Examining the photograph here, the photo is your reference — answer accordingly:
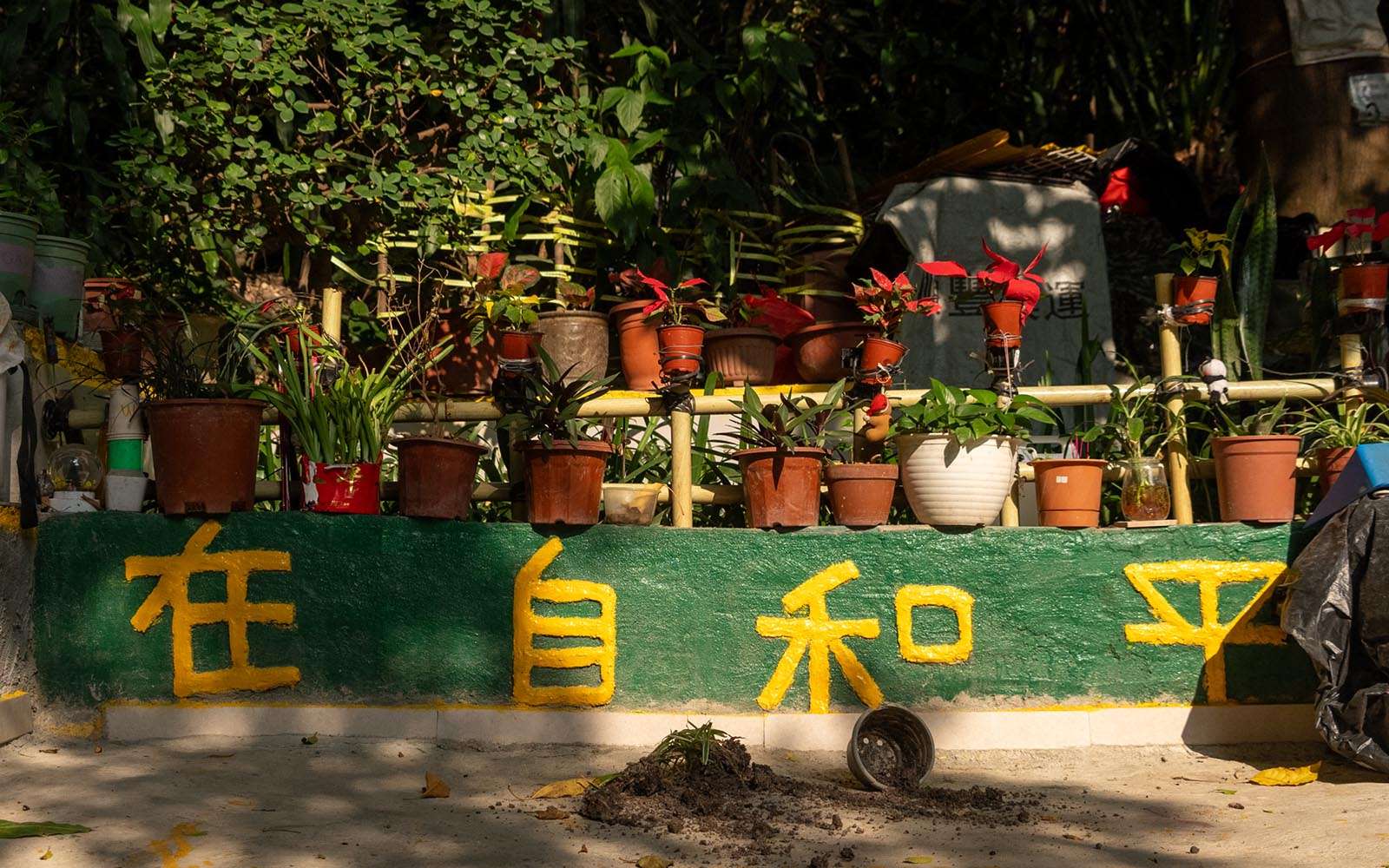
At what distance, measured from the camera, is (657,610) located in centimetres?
431

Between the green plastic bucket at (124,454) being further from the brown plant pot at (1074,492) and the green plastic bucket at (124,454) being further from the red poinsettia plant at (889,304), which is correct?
the brown plant pot at (1074,492)

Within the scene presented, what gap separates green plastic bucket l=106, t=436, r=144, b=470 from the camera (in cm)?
436

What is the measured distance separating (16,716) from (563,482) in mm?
1821

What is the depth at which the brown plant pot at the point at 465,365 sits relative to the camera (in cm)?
575

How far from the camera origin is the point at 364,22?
18.4 ft

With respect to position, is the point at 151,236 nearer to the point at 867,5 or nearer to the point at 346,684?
the point at 346,684

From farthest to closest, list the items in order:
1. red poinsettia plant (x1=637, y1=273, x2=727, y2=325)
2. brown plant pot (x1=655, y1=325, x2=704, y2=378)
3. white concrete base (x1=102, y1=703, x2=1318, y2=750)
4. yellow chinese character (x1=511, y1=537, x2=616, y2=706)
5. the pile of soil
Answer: red poinsettia plant (x1=637, y1=273, x2=727, y2=325), brown plant pot (x1=655, y1=325, x2=704, y2=378), yellow chinese character (x1=511, y1=537, x2=616, y2=706), white concrete base (x1=102, y1=703, x2=1318, y2=750), the pile of soil

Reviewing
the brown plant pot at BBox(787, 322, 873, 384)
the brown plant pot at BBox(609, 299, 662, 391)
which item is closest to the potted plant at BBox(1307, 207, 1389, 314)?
the brown plant pot at BBox(787, 322, 873, 384)

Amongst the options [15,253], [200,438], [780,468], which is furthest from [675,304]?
[15,253]

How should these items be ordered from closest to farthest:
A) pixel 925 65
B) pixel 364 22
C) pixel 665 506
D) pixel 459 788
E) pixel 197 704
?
pixel 459 788, pixel 197 704, pixel 665 506, pixel 364 22, pixel 925 65

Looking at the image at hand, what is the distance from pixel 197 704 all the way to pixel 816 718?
199cm

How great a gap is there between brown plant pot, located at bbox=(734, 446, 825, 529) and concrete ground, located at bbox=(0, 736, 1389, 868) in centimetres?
77

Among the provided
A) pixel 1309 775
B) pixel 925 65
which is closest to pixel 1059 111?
pixel 925 65

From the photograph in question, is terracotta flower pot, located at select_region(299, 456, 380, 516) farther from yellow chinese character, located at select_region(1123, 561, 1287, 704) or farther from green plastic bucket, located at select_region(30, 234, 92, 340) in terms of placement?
yellow chinese character, located at select_region(1123, 561, 1287, 704)
